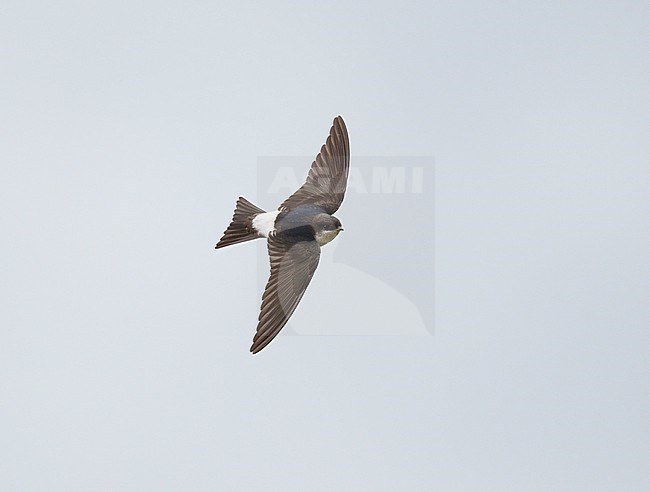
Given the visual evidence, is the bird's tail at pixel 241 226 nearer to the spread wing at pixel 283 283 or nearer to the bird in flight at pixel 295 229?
the bird in flight at pixel 295 229

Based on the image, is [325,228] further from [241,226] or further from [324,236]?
[241,226]

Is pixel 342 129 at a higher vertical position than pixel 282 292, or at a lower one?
higher

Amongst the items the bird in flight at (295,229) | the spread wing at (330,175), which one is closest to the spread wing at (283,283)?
the bird in flight at (295,229)

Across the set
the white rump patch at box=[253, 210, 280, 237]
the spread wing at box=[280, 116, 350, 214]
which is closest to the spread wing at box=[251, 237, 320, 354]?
the white rump patch at box=[253, 210, 280, 237]

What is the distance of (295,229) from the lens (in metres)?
8.12

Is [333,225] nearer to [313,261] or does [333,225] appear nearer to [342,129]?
[313,261]

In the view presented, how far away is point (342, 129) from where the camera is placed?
867cm

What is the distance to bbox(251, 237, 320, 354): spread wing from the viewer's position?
738 centimetres

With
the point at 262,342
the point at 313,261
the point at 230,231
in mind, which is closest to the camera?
the point at 262,342

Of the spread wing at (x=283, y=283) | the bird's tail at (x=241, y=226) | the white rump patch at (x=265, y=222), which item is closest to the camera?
the spread wing at (x=283, y=283)

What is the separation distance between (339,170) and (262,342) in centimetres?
209

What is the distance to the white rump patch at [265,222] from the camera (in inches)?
326

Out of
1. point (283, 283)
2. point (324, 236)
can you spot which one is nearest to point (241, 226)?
point (324, 236)

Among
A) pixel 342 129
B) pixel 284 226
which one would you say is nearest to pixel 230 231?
pixel 284 226
